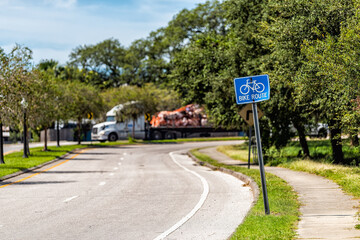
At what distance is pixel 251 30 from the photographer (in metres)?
25.3

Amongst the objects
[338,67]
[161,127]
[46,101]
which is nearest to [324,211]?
[338,67]

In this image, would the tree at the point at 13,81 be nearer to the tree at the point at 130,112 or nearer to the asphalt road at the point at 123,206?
the asphalt road at the point at 123,206

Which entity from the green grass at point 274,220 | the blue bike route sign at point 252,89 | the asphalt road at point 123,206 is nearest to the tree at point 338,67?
the green grass at point 274,220

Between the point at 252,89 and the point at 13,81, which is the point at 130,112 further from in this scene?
the point at 252,89

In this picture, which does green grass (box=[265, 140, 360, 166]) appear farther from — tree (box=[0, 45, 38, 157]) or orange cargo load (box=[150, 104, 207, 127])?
orange cargo load (box=[150, 104, 207, 127])

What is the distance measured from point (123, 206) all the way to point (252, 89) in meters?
4.46

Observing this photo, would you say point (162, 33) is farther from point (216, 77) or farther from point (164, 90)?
point (216, 77)

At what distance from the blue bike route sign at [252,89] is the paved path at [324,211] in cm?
241

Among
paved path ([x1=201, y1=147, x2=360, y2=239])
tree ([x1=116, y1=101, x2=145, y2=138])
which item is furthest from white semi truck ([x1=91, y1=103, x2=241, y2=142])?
paved path ([x1=201, y1=147, x2=360, y2=239])

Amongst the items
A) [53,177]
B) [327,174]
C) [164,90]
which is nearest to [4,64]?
[53,177]

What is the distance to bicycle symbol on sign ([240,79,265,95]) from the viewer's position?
11.0 metres

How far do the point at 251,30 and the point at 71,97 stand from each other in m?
24.9

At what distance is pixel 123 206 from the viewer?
13.4 metres

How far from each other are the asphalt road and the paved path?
4.37 ft
